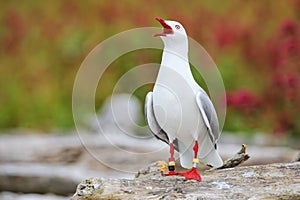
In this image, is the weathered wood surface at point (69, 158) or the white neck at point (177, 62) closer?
the white neck at point (177, 62)

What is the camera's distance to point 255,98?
5176 millimetres

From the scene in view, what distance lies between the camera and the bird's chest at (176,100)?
2193 millimetres

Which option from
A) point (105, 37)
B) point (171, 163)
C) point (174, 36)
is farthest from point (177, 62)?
point (105, 37)

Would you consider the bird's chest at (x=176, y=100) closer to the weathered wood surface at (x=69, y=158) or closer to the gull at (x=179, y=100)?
the gull at (x=179, y=100)

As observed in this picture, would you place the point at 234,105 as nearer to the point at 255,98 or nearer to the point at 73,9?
the point at 255,98

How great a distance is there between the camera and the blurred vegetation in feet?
19.0

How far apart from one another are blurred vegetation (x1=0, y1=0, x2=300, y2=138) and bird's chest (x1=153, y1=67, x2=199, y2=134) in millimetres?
2906

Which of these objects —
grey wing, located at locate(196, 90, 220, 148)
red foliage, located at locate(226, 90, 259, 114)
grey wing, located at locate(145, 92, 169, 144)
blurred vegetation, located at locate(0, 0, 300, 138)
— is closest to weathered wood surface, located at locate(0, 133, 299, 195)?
red foliage, located at locate(226, 90, 259, 114)

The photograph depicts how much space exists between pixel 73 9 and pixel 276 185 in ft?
17.8

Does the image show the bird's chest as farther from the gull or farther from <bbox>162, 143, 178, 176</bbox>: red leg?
<bbox>162, 143, 178, 176</bbox>: red leg

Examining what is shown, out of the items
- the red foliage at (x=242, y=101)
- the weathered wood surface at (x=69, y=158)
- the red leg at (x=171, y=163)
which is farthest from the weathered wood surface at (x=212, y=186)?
the red foliage at (x=242, y=101)

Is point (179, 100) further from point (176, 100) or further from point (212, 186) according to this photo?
point (212, 186)

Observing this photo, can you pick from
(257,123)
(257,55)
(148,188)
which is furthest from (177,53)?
(257,55)

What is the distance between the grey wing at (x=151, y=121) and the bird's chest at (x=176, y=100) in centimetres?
6
